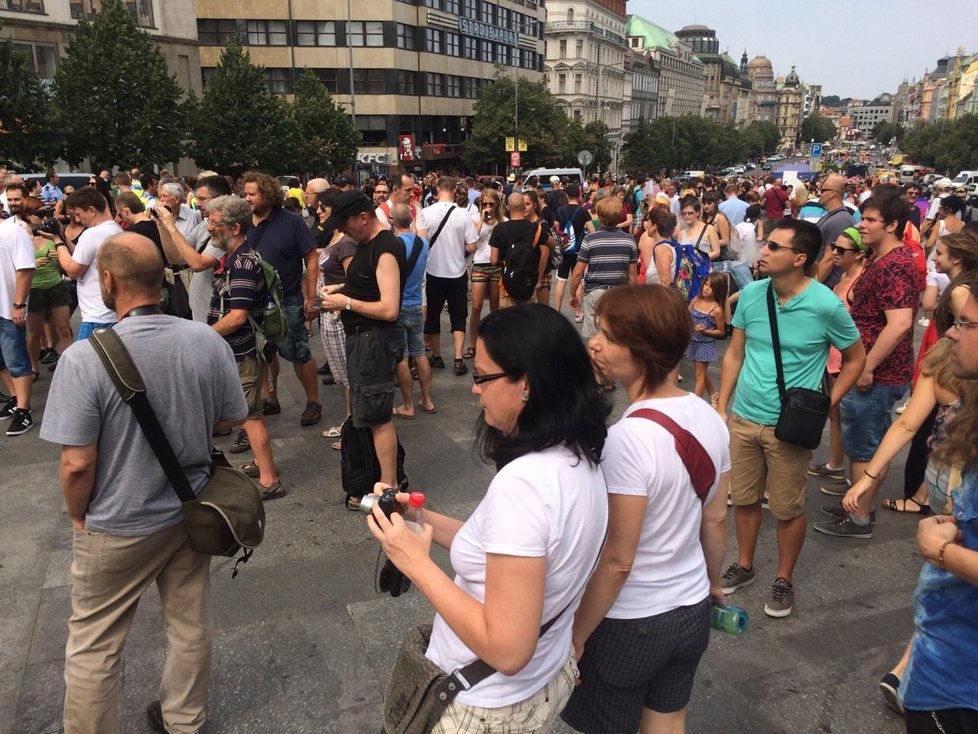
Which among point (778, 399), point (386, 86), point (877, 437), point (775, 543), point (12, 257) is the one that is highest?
point (386, 86)

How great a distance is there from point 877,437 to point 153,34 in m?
45.7

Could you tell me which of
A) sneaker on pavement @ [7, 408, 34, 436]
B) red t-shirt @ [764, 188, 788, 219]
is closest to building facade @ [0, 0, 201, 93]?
red t-shirt @ [764, 188, 788, 219]

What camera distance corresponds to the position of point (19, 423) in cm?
603

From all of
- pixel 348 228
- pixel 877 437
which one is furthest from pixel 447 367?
pixel 877 437

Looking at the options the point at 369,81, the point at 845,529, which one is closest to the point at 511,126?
the point at 369,81

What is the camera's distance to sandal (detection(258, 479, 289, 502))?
4891 mm

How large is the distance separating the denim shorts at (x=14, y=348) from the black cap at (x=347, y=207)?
360 centimetres

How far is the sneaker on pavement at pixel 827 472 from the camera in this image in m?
5.28

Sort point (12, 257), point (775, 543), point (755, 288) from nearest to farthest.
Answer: point (755, 288)
point (775, 543)
point (12, 257)

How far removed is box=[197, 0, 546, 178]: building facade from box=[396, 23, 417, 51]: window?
7 cm

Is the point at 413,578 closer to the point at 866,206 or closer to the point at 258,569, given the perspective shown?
the point at 258,569

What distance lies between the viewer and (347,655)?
3311 mm

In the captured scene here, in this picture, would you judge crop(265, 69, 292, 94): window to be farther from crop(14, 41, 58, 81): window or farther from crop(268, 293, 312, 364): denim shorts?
crop(268, 293, 312, 364): denim shorts

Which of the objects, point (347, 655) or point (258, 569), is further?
point (258, 569)
